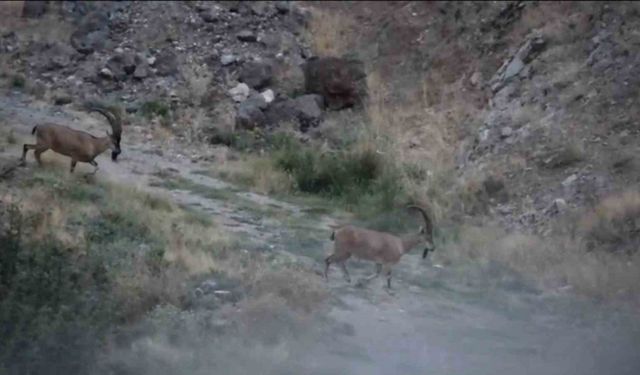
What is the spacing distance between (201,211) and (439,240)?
2.68 m

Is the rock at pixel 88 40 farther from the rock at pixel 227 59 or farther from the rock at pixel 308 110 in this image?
the rock at pixel 308 110

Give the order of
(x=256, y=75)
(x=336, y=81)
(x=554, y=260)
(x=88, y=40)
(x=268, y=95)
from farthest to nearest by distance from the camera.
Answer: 1. (x=88, y=40)
2. (x=336, y=81)
3. (x=256, y=75)
4. (x=268, y=95)
5. (x=554, y=260)

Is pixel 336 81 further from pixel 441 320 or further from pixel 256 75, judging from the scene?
pixel 441 320

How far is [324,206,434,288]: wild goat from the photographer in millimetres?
12719

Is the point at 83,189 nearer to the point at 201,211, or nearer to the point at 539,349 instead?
the point at 201,211

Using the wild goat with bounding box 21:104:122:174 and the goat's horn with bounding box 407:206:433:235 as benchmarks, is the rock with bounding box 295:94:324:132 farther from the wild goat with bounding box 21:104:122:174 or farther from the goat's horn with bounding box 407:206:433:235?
the goat's horn with bounding box 407:206:433:235

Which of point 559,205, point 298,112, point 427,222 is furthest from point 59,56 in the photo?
point 559,205

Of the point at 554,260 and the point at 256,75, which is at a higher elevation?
the point at 256,75

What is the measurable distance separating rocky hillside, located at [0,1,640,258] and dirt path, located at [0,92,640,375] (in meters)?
1.44

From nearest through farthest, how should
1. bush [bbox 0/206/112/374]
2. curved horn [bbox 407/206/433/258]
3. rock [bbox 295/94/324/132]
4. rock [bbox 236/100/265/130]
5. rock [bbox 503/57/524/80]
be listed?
bush [bbox 0/206/112/374] < curved horn [bbox 407/206/433/258] < rock [bbox 236/100/265/130] < rock [bbox 295/94/324/132] < rock [bbox 503/57/524/80]

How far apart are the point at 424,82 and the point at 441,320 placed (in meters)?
9.45

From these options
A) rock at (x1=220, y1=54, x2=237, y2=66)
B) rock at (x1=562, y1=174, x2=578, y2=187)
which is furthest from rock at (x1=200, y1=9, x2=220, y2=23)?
rock at (x1=562, y1=174, x2=578, y2=187)

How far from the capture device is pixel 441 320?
11.8 meters

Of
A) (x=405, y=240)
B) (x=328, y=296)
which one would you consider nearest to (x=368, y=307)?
(x=328, y=296)
